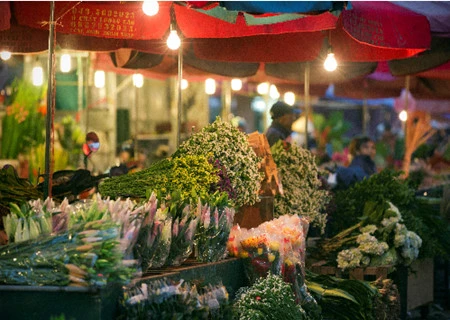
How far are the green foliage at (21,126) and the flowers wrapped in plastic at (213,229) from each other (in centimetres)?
643

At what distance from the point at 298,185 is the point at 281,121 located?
1425 millimetres

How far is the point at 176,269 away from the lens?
6.03 m

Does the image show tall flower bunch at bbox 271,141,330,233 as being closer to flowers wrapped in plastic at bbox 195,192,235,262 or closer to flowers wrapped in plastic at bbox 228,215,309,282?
flowers wrapped in plastic at bbox 228,215,309,282

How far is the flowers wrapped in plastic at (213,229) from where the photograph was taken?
6.55 meters

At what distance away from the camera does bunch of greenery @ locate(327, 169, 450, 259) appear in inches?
391

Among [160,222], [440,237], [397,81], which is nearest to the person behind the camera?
[160,222]

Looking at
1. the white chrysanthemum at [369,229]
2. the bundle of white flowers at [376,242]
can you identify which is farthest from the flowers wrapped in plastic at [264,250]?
the white chrysanthemum at [369,229]

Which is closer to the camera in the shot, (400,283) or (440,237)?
(400,283)

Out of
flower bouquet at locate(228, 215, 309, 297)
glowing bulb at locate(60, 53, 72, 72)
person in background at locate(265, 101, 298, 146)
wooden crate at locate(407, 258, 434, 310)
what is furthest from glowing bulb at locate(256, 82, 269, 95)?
flower bouquet at locate(228, 215, 309, 297)

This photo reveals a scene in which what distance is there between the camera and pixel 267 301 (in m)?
6.57

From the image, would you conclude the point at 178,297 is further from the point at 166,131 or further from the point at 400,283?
the point at 166,131

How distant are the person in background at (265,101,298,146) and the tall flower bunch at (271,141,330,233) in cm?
88

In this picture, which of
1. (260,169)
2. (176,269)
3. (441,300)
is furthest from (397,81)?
(176,269)

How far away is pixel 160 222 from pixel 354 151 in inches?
317
